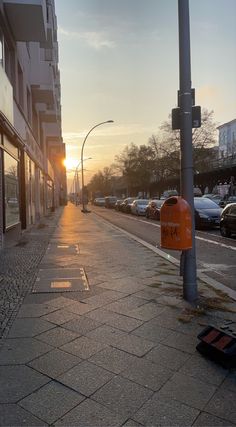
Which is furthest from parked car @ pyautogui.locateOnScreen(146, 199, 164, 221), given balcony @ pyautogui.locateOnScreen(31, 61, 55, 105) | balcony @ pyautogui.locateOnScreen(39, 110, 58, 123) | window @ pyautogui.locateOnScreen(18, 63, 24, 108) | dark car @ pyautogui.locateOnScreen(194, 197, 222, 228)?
window @ pyautogui.locateOnScreen(18, 63, 24, 108)

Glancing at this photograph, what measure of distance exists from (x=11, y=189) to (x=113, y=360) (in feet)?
35.3

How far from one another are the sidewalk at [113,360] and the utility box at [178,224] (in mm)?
819

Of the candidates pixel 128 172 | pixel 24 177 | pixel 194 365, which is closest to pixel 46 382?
pixel 194 365

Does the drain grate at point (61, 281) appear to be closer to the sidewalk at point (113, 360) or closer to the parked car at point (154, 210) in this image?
the sidewalk at point (113, 360)

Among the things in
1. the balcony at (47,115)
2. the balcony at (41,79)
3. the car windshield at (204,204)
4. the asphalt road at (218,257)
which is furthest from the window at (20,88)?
the balcony at (47,115)

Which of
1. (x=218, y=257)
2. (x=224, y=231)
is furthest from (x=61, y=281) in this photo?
(x=224, y=231)

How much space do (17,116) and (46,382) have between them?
12984mm

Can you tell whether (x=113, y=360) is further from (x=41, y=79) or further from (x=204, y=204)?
(x=41, y=79)

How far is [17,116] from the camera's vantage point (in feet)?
50.5

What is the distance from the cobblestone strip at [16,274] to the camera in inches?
223

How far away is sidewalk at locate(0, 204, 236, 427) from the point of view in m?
3.17

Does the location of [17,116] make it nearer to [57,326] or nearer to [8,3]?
[8,3]

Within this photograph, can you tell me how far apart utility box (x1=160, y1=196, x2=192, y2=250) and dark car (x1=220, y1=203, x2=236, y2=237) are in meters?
10.7

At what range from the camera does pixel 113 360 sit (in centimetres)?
410
